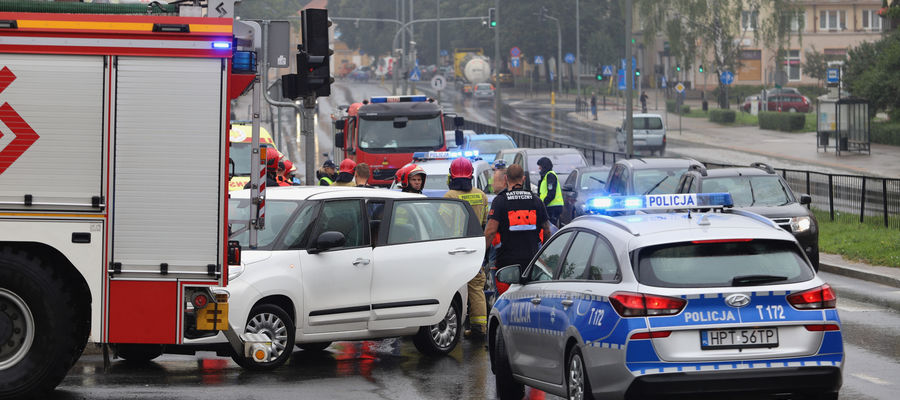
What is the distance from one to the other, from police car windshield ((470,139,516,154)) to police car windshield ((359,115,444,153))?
23.2 ft

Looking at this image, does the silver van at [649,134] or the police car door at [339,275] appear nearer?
the police car door at [339,275]

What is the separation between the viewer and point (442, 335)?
12773mm

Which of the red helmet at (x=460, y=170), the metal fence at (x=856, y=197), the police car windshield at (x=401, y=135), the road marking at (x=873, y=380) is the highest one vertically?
the police car windshield at (x=401, y=135)

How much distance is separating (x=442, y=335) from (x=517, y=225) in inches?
49.3

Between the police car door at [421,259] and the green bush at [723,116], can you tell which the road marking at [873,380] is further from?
the green bush at [723,116]

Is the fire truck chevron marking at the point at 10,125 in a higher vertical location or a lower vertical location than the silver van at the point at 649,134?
lower

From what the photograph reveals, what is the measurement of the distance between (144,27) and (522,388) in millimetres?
3718

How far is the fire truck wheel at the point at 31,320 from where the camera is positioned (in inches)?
363

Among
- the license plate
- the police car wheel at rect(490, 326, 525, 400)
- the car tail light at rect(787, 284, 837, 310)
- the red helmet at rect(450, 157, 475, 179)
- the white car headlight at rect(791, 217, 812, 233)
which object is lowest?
the police car wheel at rect(490, 326, 525, 400)

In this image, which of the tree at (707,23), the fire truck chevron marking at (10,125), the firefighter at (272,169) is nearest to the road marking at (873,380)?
the fire truck chevron marking at (10,125)

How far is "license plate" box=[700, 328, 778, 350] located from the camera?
7809 mm

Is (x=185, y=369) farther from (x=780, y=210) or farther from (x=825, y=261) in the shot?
(x=825, y=261)

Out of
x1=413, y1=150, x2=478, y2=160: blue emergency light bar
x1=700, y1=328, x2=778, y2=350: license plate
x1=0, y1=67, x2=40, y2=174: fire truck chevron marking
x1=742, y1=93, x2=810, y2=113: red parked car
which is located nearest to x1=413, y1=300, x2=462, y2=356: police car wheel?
x1=0, y1=67, x2=40, y2=174: fire truck chevron marking

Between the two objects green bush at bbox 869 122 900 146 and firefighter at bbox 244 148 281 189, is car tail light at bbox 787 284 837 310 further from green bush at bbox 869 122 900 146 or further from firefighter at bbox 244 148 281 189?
green bush at bbox 869 122 900 146
